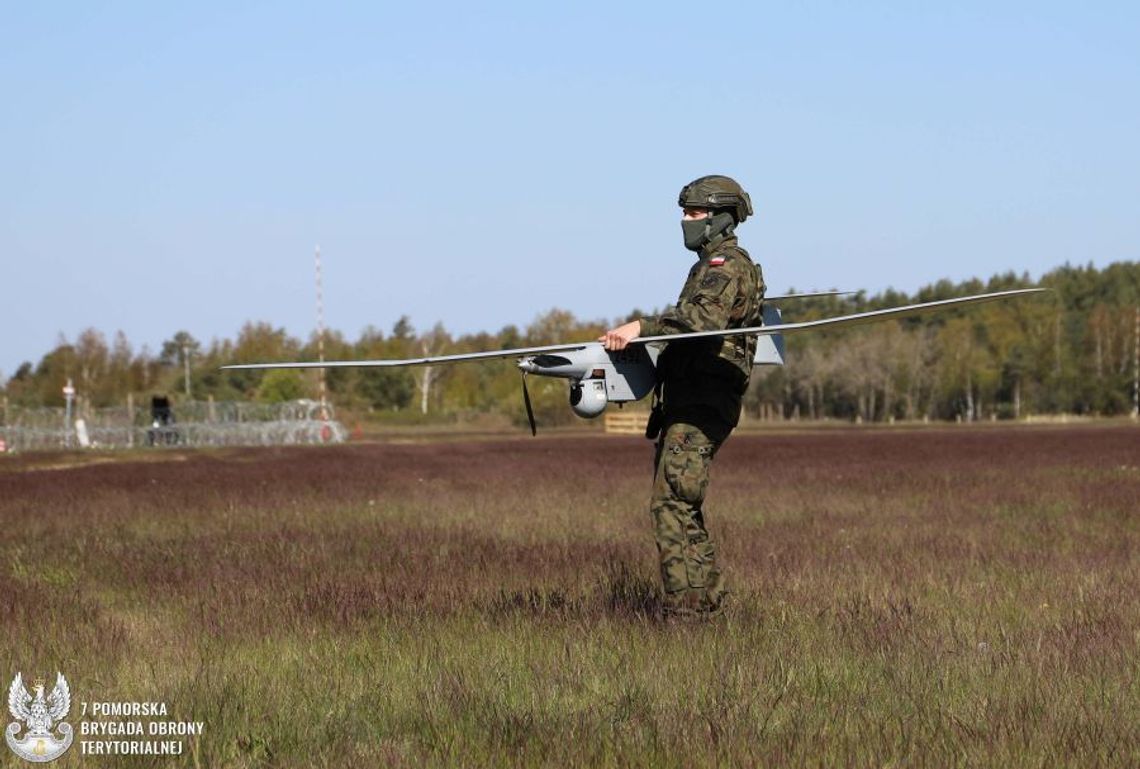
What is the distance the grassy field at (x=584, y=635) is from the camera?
5066 millimetres

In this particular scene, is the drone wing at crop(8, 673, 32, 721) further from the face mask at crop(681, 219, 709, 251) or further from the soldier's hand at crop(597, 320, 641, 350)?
the face mask at crop(681, 219, 709, 251)

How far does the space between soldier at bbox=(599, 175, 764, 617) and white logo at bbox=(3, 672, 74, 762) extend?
302cm

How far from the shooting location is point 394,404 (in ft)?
435

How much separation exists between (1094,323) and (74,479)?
464ft

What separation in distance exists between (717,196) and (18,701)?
3.98m

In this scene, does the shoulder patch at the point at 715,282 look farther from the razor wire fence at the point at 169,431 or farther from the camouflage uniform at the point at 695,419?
the razor wire fence at the point at 169,431

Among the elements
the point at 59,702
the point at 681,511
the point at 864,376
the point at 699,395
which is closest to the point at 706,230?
the point at 699,395


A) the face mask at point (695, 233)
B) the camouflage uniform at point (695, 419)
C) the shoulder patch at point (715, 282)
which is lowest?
the camouflage uniform at point (695, 419)

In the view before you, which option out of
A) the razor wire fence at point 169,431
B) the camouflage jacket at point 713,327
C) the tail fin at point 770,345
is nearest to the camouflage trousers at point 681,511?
the camouflage jacket at point 713,327

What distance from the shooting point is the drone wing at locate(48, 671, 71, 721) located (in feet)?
17.9

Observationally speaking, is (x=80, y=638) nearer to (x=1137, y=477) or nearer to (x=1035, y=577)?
(x=1035, y=577)

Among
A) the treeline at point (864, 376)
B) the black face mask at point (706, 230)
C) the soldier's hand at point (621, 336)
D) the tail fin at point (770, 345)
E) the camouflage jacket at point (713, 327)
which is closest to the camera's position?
the soldier's hand at point (621, 336)

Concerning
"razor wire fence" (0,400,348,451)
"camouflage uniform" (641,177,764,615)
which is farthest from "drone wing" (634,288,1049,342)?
"razor wire fence" (0,400,348,451)

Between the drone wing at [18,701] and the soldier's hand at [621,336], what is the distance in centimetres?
291
